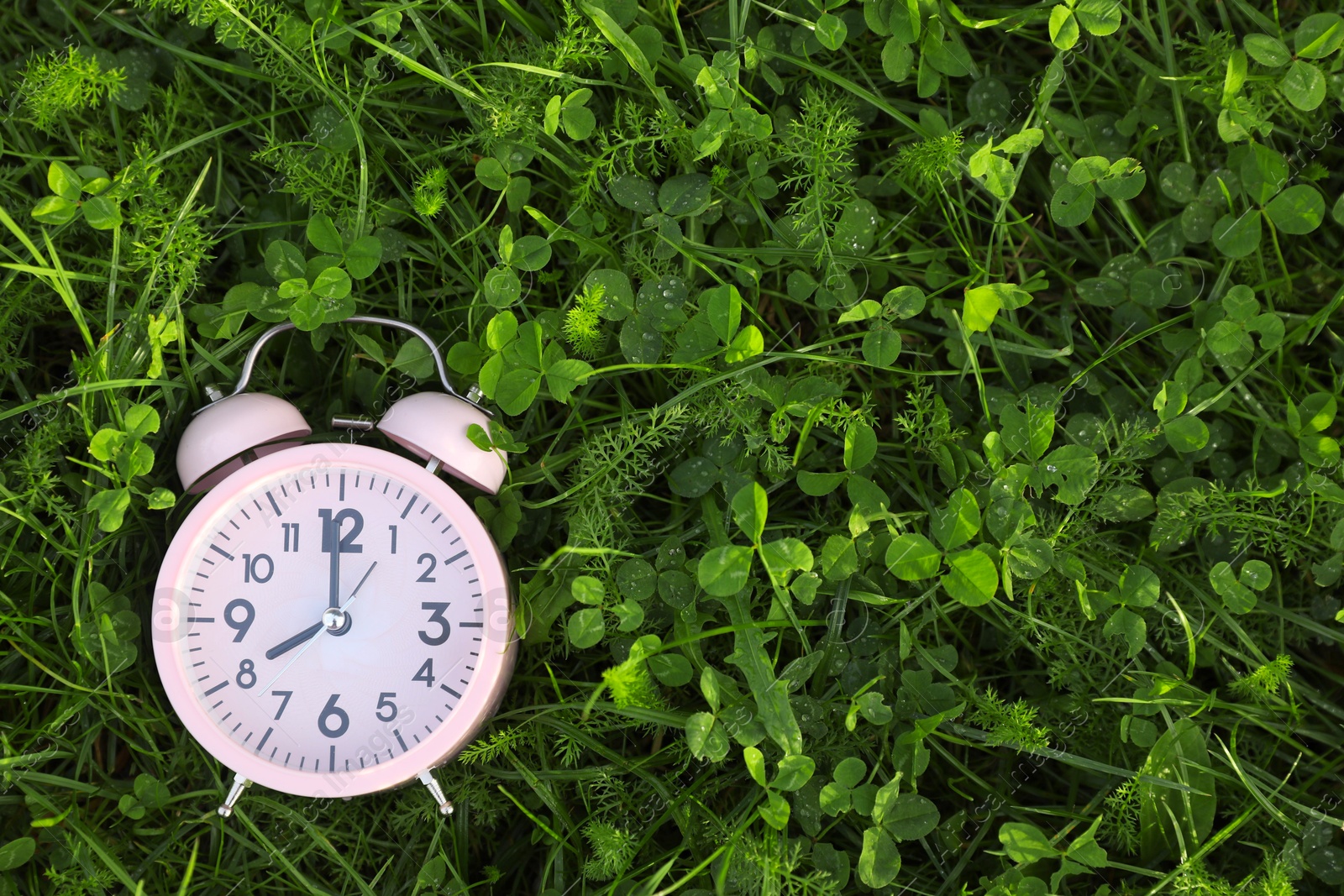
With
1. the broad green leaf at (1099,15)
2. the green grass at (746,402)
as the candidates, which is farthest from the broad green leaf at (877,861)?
the broad green leaf at (1099,15)

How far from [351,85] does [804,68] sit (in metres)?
1.05

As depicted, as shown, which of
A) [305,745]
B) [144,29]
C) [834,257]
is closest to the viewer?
[305,745]

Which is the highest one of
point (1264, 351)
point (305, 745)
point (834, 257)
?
point (834, 257)

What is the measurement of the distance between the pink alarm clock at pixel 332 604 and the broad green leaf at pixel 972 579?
922 millimetres

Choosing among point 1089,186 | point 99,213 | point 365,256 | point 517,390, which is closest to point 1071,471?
point 1089,186

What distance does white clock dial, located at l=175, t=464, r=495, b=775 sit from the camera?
2.00 meters

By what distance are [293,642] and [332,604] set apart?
113mm

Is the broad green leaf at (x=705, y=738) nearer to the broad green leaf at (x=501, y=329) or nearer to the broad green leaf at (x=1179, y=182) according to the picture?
the broad green leaf at (x=501, y=329)

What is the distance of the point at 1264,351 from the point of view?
7.46 ft

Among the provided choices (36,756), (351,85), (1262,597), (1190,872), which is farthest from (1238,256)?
(36,756)

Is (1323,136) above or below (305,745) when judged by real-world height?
above

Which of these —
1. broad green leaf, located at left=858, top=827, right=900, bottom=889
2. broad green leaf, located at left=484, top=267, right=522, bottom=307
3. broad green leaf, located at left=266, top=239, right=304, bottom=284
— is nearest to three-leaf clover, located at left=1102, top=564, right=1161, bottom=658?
broad green leaf, located at left=858, top=827, right=900, bottom=889

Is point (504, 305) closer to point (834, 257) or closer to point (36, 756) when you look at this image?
point (834, 257)

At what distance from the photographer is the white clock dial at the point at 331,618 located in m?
2.00
